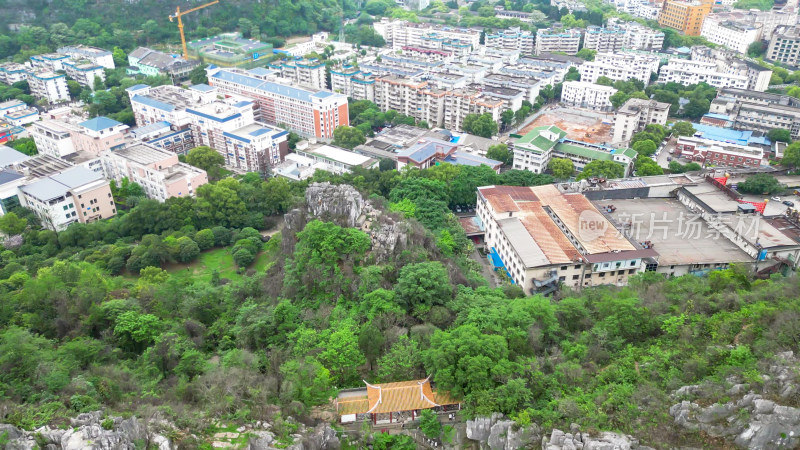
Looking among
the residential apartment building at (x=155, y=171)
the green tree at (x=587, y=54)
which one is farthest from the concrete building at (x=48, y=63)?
the green tree at (x=587, y=54)

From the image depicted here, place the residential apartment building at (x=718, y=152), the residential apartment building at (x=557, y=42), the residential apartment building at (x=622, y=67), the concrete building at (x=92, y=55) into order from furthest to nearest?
the residential apartment building at (x=557, y=42), the concrete building at (x=92, y=55), the residential apartment building at (x=622, y=67), the residential apartment building at (x=718, y=152)

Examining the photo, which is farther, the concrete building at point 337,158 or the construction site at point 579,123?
the construction site at point 579,123

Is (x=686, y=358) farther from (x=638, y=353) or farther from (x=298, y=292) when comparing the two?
(x=298, y=292)

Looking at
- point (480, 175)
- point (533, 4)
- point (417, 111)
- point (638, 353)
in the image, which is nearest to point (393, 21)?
point (533, 4)

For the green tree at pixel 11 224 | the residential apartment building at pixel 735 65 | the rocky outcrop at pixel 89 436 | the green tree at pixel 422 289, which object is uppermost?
the rocky outcrop at pixel 89 436

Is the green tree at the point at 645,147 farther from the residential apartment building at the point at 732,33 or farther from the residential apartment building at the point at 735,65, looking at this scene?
the residential apartment building at the point at 732,33

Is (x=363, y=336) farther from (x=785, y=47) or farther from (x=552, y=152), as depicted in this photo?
(x=785, y=47)
